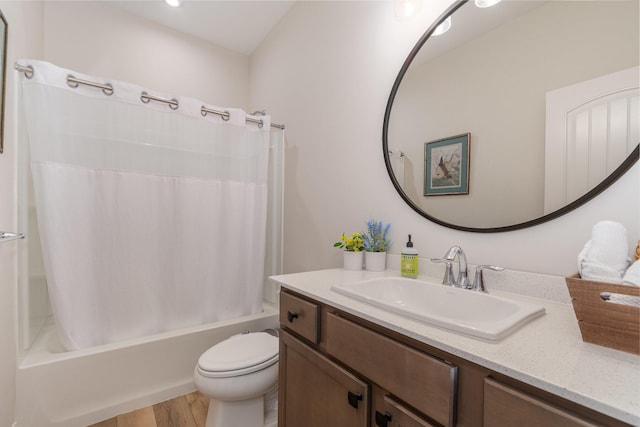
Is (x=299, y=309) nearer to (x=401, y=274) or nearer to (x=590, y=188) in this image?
(x=401, y=274)

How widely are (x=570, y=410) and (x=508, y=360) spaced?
99mm

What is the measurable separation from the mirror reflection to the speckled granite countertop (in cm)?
31

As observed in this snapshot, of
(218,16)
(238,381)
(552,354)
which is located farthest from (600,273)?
(218,16)

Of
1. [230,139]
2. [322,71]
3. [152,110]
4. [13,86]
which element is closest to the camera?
[13,86]

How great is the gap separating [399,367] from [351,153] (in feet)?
3.95

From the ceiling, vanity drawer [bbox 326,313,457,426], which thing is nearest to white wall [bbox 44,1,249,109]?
the ceiling

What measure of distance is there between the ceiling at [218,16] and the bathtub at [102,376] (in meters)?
2.39

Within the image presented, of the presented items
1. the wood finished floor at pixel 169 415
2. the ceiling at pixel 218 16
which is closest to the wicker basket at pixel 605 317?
the wood finished floor at pixel 169 415

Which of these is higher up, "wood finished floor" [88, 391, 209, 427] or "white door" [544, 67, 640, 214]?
"white door" [544, 67, 640, 214]

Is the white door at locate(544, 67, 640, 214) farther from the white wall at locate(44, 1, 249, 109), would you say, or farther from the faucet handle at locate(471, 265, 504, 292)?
the white wall at locate(44, 1, 249, 109)

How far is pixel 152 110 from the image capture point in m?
1.74

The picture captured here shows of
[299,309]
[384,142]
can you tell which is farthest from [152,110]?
[299,309]

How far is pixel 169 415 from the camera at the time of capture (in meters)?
1.57

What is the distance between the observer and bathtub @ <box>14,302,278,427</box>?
137 cm
